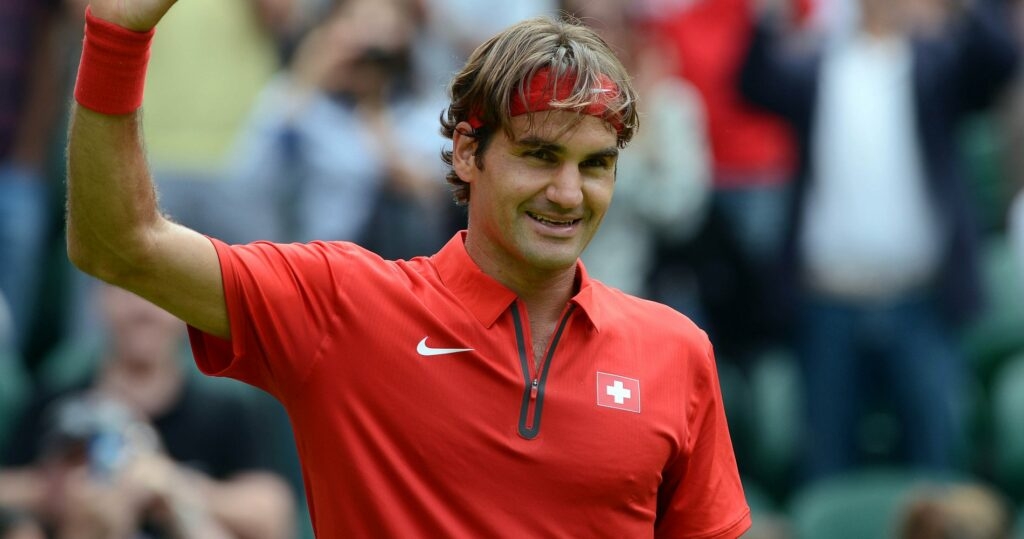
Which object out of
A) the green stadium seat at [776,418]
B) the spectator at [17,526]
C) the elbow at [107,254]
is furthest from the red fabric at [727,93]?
the elbow at [107,254]

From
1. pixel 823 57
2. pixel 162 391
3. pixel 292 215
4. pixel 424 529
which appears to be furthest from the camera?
pixel 823 57

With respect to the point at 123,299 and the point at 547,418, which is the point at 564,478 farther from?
the point at 123,299

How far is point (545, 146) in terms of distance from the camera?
2.93 m

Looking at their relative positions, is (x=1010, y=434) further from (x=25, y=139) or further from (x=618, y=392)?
(x=618, y=392)

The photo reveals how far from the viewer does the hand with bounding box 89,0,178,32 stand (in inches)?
99.4

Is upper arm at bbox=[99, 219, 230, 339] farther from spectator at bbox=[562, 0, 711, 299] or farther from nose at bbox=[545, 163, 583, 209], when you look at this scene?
spectator at bbox=[562, 0, 711, 299]

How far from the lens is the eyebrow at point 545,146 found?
9.57ft

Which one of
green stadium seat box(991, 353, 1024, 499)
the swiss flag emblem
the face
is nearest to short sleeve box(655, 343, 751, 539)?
the swiss flag emblem

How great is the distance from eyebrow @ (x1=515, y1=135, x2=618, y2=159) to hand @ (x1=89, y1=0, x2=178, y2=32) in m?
0.74

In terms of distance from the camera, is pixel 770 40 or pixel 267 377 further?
pixel 770 40

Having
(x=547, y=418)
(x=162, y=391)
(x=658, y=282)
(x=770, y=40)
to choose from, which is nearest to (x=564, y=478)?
(x=547, y=418)

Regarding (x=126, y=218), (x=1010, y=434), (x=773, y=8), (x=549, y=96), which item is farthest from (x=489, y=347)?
(x=1010, y=434)

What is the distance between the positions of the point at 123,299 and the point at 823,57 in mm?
3558

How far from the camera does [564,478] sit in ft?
9.47
